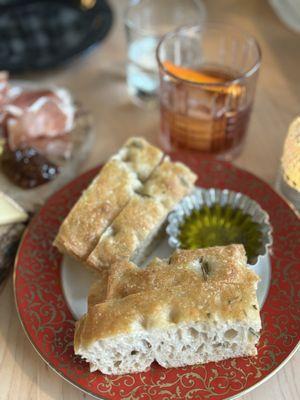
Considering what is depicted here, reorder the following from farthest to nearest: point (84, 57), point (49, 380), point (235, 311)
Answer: point (84, 57) → point (49, 380) → point (235, 311)

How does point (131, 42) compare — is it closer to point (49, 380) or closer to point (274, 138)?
point (274, 138)

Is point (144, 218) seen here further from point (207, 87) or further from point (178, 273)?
point (207, 87)

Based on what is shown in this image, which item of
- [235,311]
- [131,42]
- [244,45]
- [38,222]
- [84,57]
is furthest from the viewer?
[84,57]

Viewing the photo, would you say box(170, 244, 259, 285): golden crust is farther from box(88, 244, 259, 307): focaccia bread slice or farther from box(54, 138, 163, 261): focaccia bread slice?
box(54, 138, 163, 261): focaccia bread slice

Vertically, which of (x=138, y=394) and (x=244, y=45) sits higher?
(x=244, y=45)

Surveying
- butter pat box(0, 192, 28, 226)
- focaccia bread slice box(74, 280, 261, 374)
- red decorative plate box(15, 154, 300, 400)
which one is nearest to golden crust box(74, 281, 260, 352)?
focaccia bread slice box(74, 280, 261, 374)

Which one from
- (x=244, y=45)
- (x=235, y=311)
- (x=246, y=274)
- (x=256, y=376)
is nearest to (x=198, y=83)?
(x=244, y=45)
